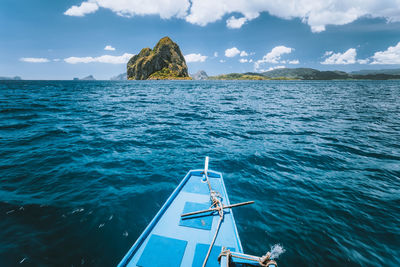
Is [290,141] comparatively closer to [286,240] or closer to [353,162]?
[353,162]

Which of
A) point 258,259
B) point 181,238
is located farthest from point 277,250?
point 181,238

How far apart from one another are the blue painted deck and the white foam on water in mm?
1363

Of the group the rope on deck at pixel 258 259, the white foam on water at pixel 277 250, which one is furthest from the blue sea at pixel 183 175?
the rope on deck at pixel 258 259

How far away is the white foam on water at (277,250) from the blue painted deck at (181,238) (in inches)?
53.7

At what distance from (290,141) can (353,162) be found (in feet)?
12.0

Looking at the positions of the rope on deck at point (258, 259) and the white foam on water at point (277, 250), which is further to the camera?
the white foam on water at point (277, 250)

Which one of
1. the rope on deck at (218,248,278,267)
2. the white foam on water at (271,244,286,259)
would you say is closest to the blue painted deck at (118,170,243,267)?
the rope on deck at (218,248,278,267)

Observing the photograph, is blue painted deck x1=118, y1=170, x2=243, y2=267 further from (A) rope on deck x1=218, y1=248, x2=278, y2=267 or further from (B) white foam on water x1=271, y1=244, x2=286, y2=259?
(B) white foam on water x1=271, y1=244, x2=286, y2=259

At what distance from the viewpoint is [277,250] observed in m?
4.81

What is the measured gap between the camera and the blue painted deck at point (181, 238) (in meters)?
3.74

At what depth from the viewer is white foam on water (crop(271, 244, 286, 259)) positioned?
15.4 ft

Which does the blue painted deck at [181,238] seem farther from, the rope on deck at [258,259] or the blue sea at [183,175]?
the blue sea at [183,175]

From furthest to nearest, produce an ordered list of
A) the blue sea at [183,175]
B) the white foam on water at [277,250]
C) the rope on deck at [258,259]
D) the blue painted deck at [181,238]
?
the blue sea at [183,175], the white foam on water at [277,250], the blue painted deck at [181,238], the rope on deck at [258,259]

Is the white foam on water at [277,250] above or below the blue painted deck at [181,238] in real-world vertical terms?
below
